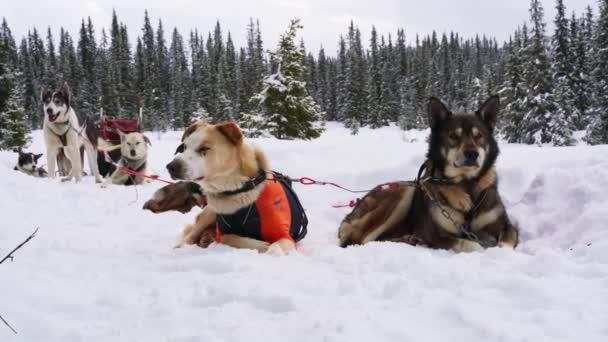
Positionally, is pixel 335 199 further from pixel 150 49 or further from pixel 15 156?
pixel 150 49

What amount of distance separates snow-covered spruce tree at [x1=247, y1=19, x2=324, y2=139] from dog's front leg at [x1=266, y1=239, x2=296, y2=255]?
17.4m

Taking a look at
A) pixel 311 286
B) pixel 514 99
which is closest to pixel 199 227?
pixel 311 286

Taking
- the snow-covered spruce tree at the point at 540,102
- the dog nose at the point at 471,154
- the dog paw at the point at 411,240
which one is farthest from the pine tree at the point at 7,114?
the snow-covered spruce tree at the point at 540,102

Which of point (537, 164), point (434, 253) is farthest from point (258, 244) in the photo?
point (537, 164)

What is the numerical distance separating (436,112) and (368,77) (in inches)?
2548

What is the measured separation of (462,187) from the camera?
3879 millimetres

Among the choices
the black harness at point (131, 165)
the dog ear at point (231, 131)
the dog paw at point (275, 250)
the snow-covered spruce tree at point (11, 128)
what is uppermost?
the snow-covered spruce tree at point (11, 128)

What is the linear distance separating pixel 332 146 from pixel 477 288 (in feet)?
27.3

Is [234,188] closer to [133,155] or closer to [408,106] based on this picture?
[133,155]

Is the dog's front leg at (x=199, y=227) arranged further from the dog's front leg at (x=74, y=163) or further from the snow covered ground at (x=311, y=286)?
the dog's front leg at (x=74, y=163)

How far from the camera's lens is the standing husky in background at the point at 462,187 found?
3.77 m

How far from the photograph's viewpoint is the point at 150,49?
8050cm

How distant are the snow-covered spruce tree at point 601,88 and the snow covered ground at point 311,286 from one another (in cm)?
2720

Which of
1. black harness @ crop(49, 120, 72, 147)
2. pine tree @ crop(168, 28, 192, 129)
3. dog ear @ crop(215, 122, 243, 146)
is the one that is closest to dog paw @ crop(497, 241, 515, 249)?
dog ear @ crop(215, 122, 243, 146)
